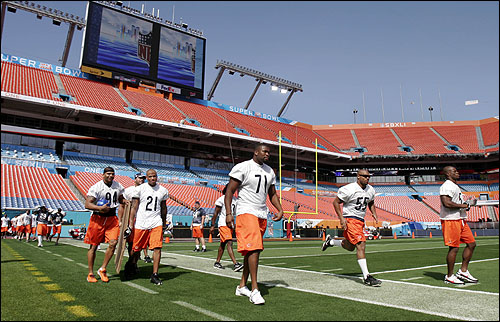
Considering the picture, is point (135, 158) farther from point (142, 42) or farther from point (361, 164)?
point (361, 164)

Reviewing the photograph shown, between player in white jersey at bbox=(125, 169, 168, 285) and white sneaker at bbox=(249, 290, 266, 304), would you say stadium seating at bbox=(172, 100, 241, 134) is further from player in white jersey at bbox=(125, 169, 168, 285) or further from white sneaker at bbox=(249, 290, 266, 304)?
white sneaker at bbox=(249, 290, 266, 304)

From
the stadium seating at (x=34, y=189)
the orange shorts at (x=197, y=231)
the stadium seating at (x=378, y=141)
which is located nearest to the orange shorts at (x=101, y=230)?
the orange shorts at (x=197, y=231)

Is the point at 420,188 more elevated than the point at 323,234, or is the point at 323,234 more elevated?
the point at 420,188

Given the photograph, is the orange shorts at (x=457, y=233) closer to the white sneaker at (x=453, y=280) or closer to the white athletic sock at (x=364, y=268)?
the white sneaker at (x=453, y=280)

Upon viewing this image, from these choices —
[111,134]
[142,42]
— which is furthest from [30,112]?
[142,42]

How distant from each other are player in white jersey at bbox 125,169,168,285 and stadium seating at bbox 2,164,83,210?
18.8 meters

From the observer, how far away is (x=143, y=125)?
32.9 meters

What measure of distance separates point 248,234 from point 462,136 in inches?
2014

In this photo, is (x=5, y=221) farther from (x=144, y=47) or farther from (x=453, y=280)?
(x=453, y=280)

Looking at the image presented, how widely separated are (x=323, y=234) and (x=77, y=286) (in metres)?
22.7

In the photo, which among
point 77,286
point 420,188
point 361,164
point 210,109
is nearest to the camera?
point 77,286

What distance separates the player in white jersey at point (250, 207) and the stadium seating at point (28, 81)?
26.5 meters

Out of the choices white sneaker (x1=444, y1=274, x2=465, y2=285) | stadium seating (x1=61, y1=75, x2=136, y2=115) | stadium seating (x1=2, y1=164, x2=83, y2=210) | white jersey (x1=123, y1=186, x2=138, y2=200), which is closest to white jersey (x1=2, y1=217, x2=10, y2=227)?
stadium seating (x1=2, y1=164, x2=83, y2=210)

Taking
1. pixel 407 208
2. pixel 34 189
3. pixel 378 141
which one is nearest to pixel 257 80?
pixel 378 141
